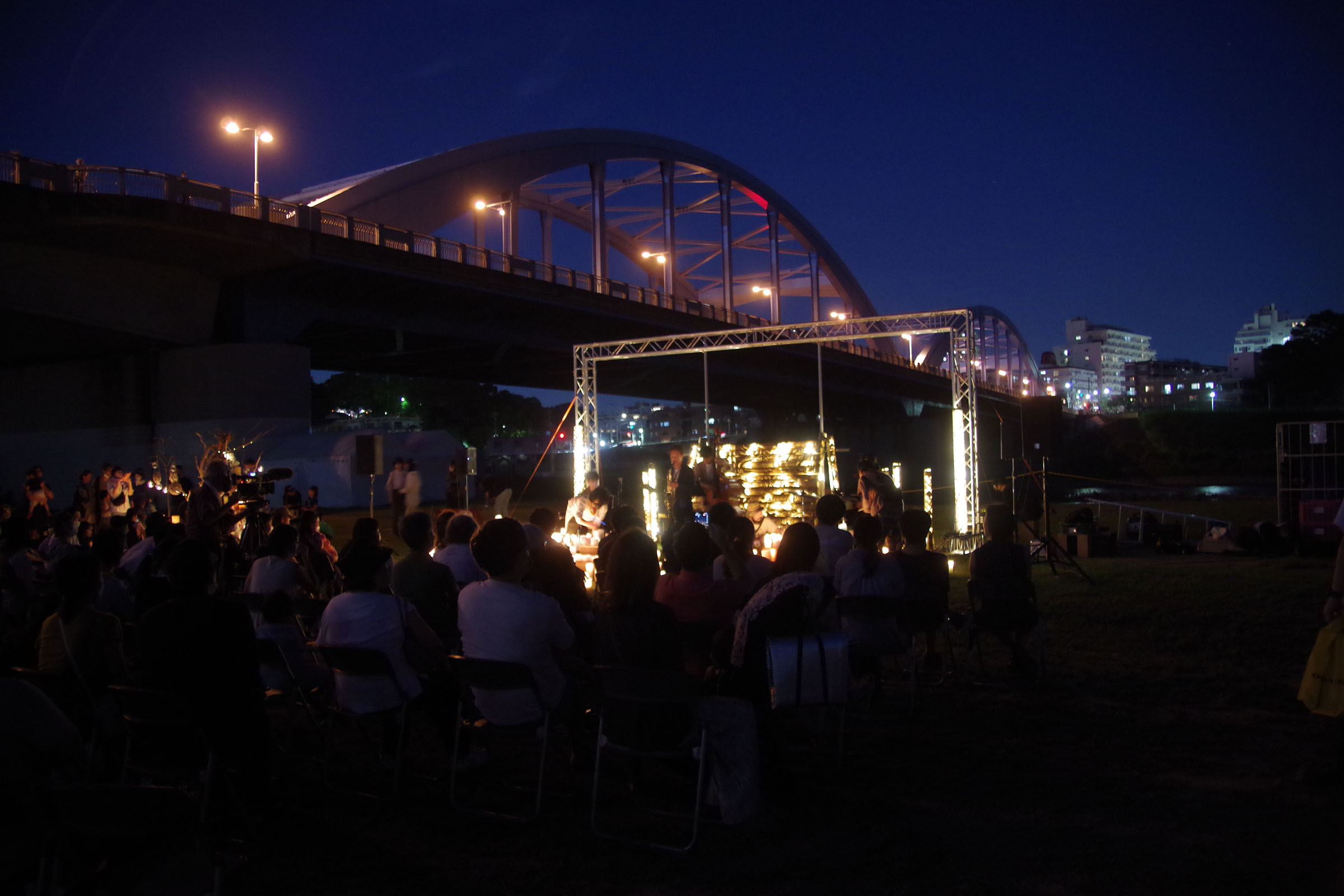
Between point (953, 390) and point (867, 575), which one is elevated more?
point (953, 390)

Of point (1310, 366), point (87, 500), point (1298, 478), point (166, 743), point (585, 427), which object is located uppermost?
point (1310, 366)

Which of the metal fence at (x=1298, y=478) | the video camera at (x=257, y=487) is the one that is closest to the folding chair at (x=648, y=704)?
the video camera at (x=257, y=487)

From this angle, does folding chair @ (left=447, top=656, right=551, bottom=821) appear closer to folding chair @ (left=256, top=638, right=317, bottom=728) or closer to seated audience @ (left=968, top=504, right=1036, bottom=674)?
folding chair @ (left=256, top=638, right=317, bottom=728)

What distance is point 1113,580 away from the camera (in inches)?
419

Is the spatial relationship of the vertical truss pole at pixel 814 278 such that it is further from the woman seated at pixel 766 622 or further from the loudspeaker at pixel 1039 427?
the woman seated at pixel 766 622

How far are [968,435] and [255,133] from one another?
2171cm

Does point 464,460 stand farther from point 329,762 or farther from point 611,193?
point 611,193

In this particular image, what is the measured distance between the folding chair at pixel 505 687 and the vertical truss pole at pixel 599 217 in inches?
1606

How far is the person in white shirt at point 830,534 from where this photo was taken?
6.79 meters

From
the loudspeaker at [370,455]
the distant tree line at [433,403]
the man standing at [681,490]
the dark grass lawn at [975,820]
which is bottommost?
the dark grass lawn at [975,820]

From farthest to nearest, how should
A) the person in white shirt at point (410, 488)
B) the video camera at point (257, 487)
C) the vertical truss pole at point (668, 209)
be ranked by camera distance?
the vertical truss pole at point (668, 209)
the person in white shirt at point (410, 488)
the video camera at point (257, 487)

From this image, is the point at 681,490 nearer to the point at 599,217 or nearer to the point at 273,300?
the point at 273,300

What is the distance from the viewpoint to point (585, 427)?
1808cm

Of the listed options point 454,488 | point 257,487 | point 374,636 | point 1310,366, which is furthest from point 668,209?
point 1310,366
